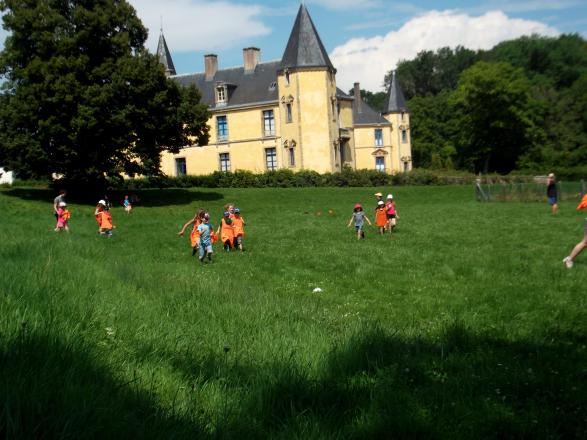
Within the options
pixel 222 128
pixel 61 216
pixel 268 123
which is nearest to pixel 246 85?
pixel 222 128

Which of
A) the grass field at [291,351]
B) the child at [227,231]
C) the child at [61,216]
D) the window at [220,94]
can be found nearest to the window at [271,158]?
the window at [220,94]

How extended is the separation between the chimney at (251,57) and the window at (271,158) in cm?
920

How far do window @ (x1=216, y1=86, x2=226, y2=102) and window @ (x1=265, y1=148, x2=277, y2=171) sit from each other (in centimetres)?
724

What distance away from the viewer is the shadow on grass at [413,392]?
4555 millimetres

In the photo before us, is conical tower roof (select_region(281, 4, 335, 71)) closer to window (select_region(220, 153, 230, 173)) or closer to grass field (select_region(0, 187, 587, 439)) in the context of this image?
window (select_region(220, 153, 230, 173))

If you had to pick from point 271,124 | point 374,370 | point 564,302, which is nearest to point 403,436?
point 374,370

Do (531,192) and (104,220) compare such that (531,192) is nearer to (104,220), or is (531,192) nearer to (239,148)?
(104,220)

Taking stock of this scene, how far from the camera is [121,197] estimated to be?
134 feet

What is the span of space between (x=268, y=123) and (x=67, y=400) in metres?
59.8

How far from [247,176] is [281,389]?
50.5 metres

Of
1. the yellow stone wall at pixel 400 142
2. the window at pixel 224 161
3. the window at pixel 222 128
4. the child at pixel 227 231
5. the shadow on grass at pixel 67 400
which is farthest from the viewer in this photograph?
the yellow stone wall at pixel 400 142

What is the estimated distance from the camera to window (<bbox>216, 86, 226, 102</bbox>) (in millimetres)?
64375

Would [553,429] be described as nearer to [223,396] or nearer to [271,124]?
[223,396]

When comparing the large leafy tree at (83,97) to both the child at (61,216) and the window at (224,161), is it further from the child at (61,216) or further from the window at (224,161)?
the window at (224,161)
